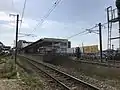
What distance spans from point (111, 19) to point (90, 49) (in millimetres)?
29198

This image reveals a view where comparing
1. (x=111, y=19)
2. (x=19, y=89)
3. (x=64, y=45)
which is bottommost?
(x=19, y=89)

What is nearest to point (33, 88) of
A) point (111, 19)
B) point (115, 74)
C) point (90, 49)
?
point (115, 74)

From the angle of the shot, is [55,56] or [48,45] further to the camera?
[48,45]

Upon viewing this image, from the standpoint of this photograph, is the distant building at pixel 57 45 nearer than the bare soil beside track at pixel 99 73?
No

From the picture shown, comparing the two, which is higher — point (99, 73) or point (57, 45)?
point (57, 45)

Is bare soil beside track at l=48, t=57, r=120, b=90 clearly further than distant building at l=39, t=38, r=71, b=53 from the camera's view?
No

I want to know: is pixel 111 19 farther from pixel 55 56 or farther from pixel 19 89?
pixel 19 89

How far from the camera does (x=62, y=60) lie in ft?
138

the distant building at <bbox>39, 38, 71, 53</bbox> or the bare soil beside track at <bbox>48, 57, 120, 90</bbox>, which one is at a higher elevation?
the distant building at <bbox>39, 38, 71, 53</bbox>

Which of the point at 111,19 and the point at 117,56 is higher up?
the point at 111,19

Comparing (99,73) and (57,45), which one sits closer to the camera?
(99,73)

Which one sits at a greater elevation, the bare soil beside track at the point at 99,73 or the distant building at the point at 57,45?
the distant building at the point at 57,45

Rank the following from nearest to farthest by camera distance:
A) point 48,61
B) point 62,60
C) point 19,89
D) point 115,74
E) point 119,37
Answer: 1. point 19,89
2. point 115,74
3. point 119,37
4. point 62,60
5. point 48,61

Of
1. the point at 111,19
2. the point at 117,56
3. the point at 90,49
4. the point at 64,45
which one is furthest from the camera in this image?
the point at 90,49
